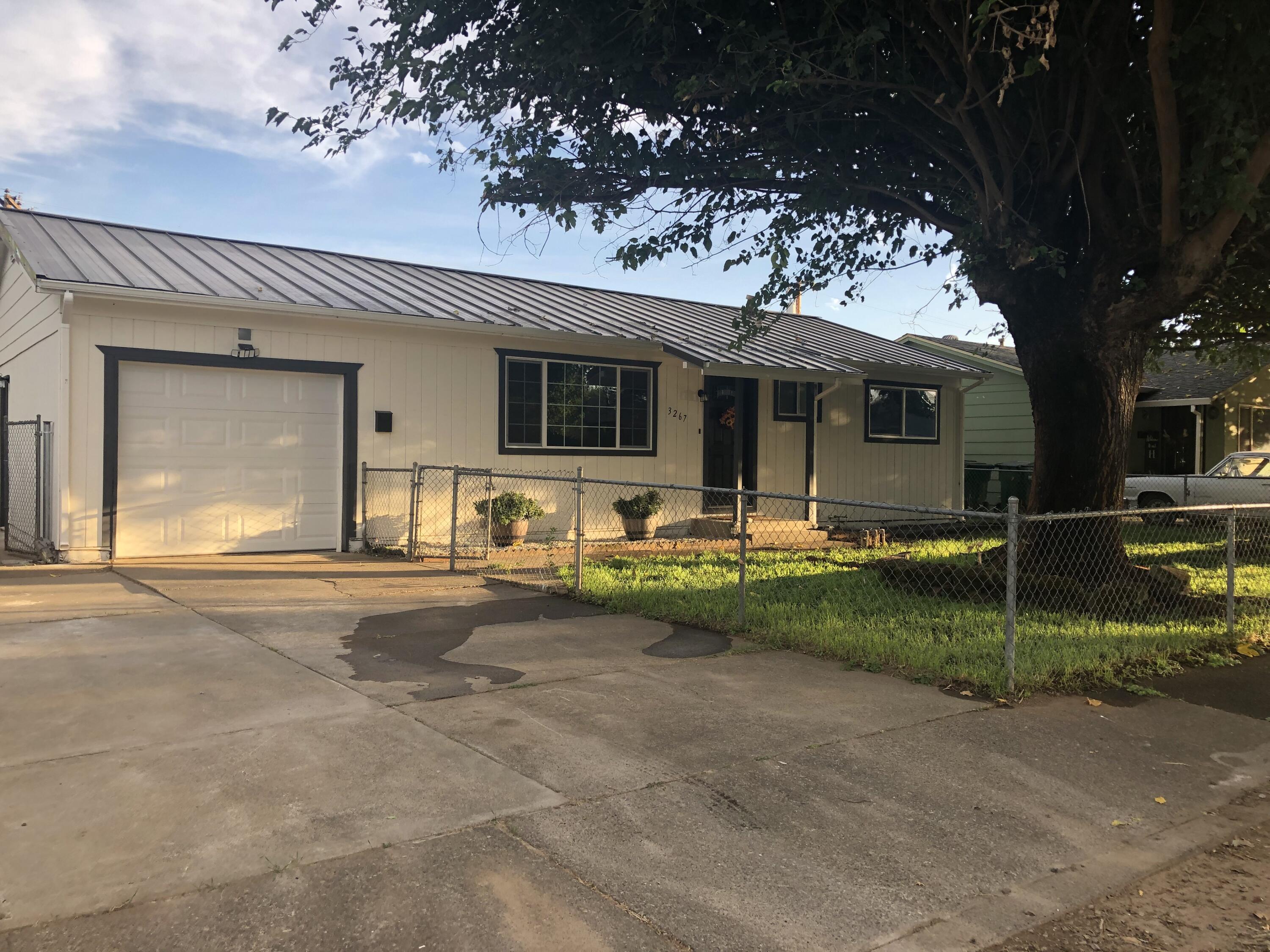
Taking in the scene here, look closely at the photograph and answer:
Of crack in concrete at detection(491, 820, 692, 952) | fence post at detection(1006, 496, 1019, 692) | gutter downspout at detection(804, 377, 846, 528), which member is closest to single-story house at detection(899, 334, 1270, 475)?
gutter downspout at detection(804, 377, 846, 528)

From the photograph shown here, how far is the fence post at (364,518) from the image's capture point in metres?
12.0

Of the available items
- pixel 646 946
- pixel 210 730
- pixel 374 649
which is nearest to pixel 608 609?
pixel 374 649

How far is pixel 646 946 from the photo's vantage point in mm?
2816

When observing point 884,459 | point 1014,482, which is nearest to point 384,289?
point 884,459

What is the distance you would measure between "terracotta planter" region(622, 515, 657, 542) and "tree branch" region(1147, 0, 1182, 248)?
772 cm

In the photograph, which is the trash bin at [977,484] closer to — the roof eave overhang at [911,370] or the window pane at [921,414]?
the window pane at [921,414]

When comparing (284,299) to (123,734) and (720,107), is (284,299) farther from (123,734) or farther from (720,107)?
(123,734)

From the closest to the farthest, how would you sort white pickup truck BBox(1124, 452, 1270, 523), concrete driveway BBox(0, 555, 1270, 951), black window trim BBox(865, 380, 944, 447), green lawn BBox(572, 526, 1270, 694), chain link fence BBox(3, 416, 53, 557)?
concrete driveway BBox(0, 555, 1270, 951) → green lawn BBox(572, 526, 1270, 694) → chain link fence BBox(3, 416, 53, 557) → white pickup truck BBox(1124, 452, 1270, 523) → black window trim BBox(865, 380, 944, 447)

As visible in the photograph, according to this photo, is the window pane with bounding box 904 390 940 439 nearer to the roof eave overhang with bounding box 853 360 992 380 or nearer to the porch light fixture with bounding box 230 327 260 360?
the roof eave overhang with bounding box 853 360 992 380

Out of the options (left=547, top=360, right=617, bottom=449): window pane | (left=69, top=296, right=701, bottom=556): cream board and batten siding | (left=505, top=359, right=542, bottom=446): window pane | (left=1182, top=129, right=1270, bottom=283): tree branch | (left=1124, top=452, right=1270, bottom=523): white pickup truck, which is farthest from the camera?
(left=1124, top=452, right=1270, bottom=523): white pickup truck

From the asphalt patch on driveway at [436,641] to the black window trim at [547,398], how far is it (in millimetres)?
4646

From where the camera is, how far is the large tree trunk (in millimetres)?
8516

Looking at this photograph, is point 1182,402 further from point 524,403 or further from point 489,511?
point 489,511

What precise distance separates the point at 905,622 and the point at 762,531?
6.52 m
